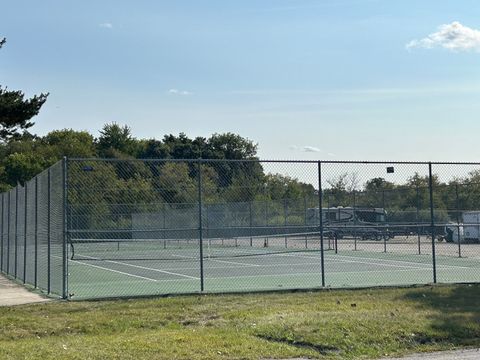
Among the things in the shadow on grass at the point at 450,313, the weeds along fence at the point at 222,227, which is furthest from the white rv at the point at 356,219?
the shadow on grass at the point at 450,313

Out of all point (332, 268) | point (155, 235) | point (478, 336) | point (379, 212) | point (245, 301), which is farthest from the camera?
point (155, 235)

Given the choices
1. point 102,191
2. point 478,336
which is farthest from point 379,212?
point 478,336

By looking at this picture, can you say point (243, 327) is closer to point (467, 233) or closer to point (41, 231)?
point (41, 231)

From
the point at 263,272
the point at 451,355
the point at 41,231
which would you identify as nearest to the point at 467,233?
the point at 263,272

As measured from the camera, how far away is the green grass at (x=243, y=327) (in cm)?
932

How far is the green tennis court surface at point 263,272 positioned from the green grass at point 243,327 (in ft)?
7.83

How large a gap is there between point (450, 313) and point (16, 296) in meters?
9.03

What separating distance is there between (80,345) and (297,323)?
126 inches

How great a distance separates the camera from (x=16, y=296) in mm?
15562

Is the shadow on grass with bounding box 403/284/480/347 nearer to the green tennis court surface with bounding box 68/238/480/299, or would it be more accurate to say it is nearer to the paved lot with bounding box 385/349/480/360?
the paved lot with bounding box 385/349/480/360

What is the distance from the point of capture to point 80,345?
956 centimetres

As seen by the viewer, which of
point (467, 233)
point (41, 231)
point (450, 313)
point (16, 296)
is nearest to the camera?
point (450, 313)

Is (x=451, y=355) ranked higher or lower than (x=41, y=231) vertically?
lower

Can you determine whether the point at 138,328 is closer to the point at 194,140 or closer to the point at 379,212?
the point at 379,212
